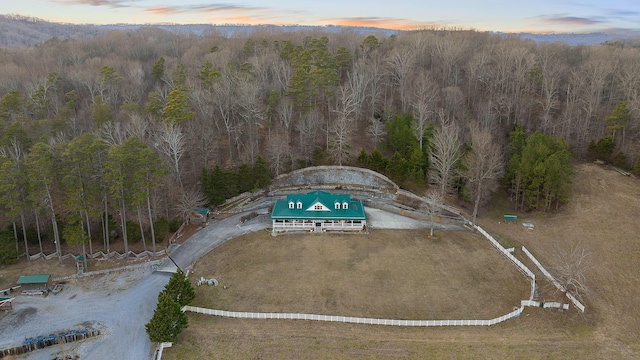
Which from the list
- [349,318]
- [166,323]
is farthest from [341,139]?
[166,323]

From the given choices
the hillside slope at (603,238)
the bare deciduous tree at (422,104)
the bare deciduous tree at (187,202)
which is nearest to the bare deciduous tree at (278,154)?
the bare deciduous tree at (187,202)

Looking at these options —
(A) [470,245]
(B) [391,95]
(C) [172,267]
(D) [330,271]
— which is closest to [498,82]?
(B) [391,95]

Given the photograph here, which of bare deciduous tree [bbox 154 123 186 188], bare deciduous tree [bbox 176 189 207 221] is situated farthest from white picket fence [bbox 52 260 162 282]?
bare deciduous tree [bbox 154 123 186 188]

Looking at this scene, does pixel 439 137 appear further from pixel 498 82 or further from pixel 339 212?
pixel 498 82

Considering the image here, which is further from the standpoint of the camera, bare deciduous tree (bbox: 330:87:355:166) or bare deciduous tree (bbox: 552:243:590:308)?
bare deciduous tree (bbox: 330:87:355:166)

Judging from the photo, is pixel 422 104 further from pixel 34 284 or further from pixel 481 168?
pixel 34 284

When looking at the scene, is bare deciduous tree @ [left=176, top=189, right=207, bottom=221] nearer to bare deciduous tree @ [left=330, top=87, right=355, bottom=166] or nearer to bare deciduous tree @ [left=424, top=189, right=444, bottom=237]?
bare deciduous tree @ [left=330, top=87, right=355, bottom=166]
